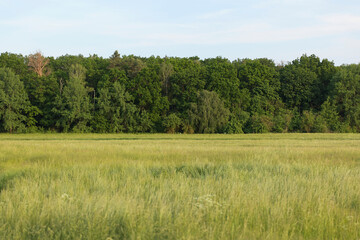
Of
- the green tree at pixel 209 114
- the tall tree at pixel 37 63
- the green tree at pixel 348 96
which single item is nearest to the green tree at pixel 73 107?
the tall tree at pixel 37 63

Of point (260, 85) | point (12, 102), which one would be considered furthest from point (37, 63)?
point (260, 85)

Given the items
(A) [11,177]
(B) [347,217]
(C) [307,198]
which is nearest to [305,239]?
(B) [347,217]

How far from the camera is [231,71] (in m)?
56.4

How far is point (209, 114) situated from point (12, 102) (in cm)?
2840

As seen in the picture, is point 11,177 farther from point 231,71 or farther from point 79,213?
point 231,71

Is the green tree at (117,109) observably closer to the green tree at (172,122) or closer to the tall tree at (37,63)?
the green tree at (172,122)

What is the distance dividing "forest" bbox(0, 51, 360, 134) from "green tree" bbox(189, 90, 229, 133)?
0.48 feet

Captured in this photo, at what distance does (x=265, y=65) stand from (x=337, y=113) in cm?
1431

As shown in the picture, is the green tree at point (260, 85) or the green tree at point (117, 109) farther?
the green tree at point (260, 85)

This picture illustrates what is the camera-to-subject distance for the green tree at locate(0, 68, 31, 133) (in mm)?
48656

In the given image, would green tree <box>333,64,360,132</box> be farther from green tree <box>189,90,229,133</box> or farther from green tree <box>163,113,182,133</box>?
green tree <box>163,113,182,133</box>

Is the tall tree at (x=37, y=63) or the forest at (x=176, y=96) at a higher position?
the tall tree at (x=37, y=63)

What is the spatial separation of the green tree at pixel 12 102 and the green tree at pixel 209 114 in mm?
24905

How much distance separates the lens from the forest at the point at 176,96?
50094 millimetres
